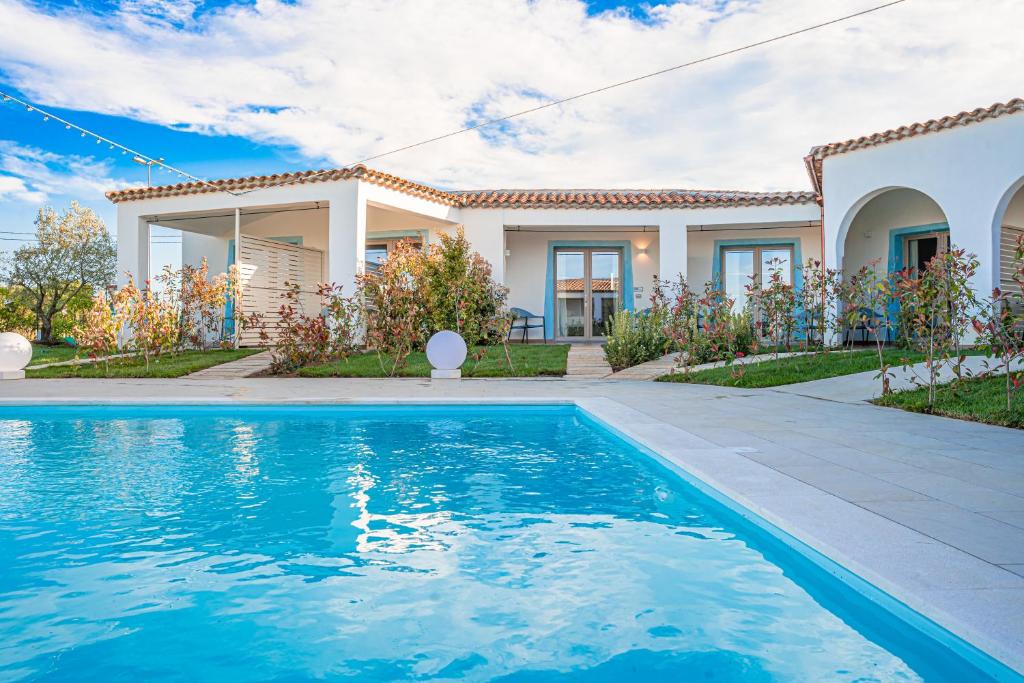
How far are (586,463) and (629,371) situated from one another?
6.39 meters

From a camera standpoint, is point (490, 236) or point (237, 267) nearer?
point (237, 267)

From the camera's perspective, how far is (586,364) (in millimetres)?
12406

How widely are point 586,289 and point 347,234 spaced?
6244mm

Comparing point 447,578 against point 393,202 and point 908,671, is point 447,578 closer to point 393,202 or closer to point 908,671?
point 908,671

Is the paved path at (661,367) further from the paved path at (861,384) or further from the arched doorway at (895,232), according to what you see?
the arched doorway at (895,232)

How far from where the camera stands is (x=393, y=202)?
14.3m

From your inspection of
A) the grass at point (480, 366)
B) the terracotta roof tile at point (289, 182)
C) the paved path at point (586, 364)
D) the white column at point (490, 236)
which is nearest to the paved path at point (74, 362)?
the terracotta roof tile at point (289, 182)

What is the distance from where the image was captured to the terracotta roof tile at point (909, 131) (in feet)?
33.7

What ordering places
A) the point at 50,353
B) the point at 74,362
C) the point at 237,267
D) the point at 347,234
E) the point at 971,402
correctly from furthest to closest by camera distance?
the point at 50,353, the point at 237,267, the point at 347,234, the point at 74,362, the point at 971,402

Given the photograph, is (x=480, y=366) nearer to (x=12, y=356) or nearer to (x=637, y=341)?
(x=637, y=341)

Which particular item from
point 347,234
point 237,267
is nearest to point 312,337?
point 347,234

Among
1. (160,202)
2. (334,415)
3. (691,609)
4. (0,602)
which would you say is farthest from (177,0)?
(691,609)

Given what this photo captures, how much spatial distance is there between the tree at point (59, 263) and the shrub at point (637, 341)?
15844mm

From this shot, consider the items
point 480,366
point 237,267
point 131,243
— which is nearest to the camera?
point 480,366
